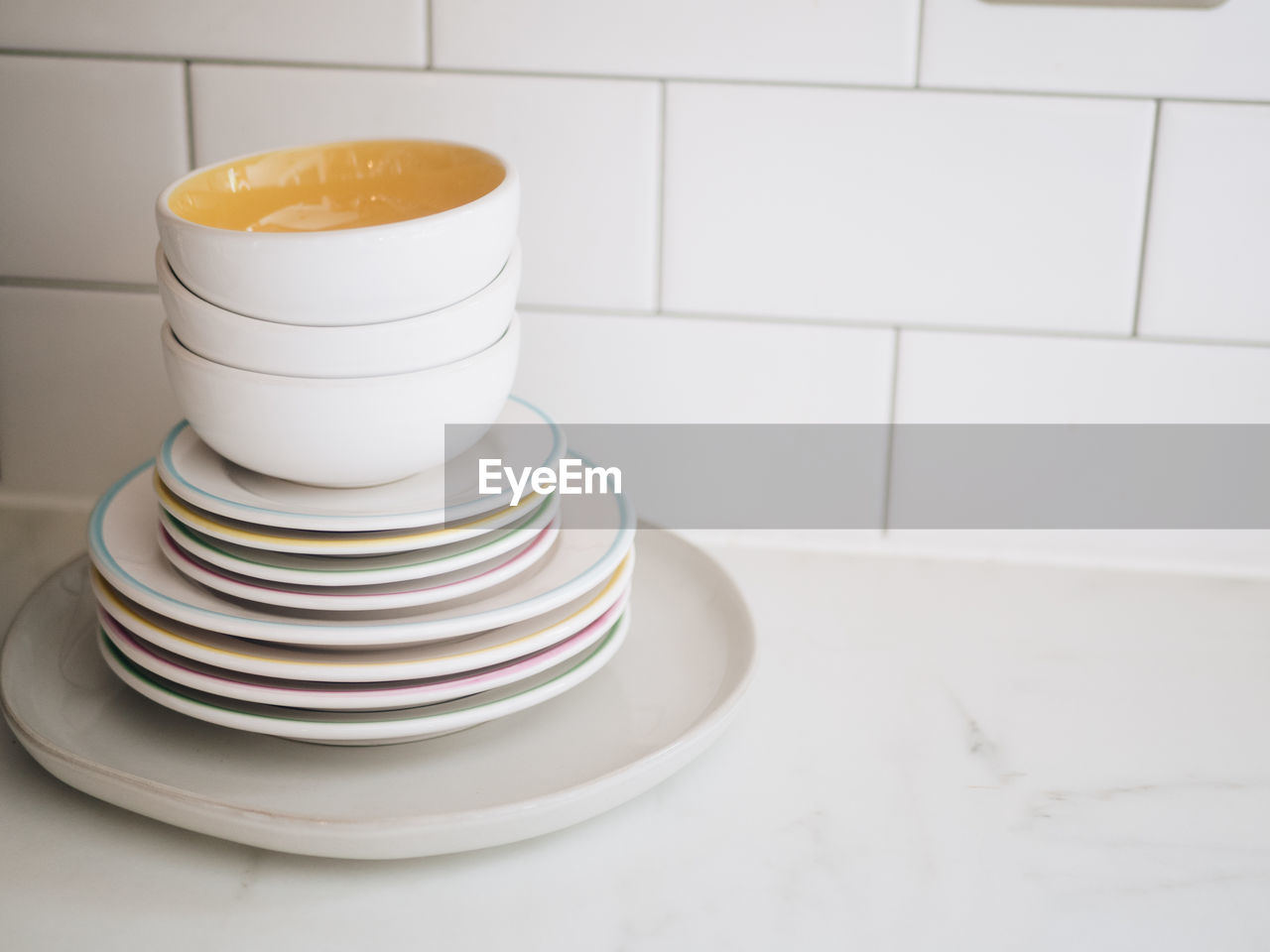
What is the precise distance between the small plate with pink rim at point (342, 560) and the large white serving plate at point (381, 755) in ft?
0.29

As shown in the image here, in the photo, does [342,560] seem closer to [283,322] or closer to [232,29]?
[283,322]

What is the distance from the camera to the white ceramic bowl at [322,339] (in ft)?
1.64

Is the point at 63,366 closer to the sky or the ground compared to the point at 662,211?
closer to the ground

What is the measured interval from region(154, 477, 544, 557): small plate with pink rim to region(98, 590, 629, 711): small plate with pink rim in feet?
0.19

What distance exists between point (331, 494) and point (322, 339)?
0.09 meters

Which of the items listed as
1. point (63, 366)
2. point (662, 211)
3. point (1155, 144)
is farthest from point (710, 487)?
point (63, 366)

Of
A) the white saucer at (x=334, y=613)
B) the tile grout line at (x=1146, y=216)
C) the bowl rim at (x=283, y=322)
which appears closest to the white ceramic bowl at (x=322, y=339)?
the bowl rim at (x=283, y=322)

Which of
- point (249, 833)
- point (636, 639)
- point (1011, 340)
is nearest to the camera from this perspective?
point (249, 833)

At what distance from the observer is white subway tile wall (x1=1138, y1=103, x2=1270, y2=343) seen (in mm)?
710

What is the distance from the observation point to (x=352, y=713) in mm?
532

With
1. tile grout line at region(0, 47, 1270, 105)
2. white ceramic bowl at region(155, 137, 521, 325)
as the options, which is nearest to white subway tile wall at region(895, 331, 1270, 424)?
tile grout line at region(0, 47, 1270, 105)

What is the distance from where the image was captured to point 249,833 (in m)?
0.49

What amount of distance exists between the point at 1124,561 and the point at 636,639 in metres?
0.36

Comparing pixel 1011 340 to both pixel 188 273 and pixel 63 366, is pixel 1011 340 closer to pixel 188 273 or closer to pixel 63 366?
pixel 188 273
